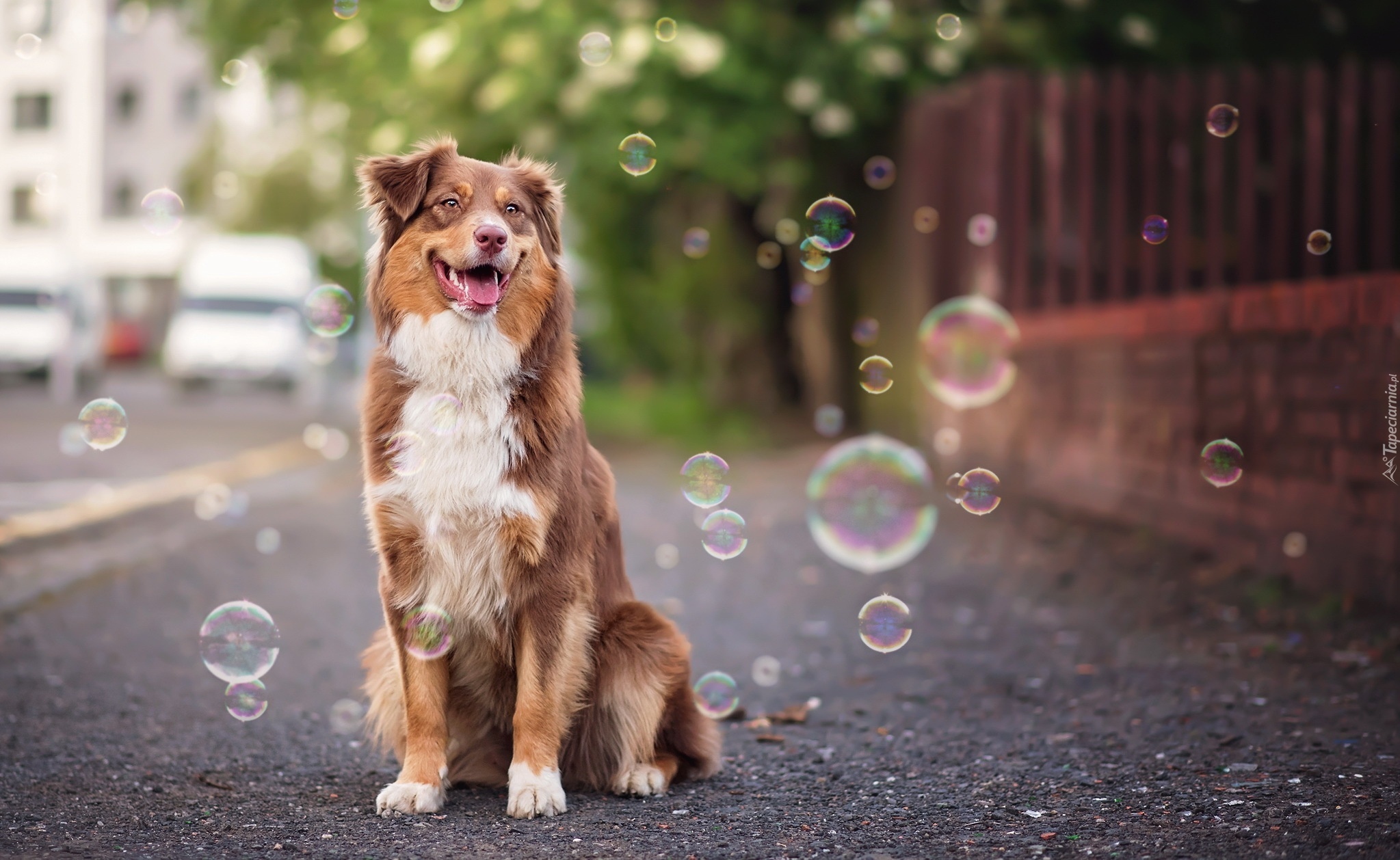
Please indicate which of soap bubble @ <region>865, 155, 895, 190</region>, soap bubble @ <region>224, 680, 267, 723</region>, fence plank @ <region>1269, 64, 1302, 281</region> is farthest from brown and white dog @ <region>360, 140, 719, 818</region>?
soap bubble @ <region>865, 155, 895, 190</region>

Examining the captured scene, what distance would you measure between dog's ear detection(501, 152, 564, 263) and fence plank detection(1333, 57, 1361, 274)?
6.28 meters

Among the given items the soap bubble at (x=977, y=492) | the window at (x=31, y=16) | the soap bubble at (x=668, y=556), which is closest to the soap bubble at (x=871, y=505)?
the soap bubble at (x=977, y=492)

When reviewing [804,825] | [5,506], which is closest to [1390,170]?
[804,825]

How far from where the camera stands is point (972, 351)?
10305 mm

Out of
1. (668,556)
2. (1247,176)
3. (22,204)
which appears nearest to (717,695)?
(668,556)

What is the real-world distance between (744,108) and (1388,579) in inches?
279

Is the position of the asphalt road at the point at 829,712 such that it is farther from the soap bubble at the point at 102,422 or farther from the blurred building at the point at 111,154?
the blurred building at the point at 111,154

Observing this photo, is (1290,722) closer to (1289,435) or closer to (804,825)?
(804,825)

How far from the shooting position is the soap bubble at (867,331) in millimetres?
13672

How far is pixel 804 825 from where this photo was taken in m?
3.49

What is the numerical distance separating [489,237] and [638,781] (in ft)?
5.16

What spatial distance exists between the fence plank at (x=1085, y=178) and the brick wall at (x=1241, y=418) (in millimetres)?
435

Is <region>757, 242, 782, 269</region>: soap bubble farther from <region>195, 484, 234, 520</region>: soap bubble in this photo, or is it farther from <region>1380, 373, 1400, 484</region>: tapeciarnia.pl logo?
<region>1380, 373, 1400, 484</region>: tapeciarnia.pl logo

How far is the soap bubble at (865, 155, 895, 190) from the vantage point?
10.6 meters
